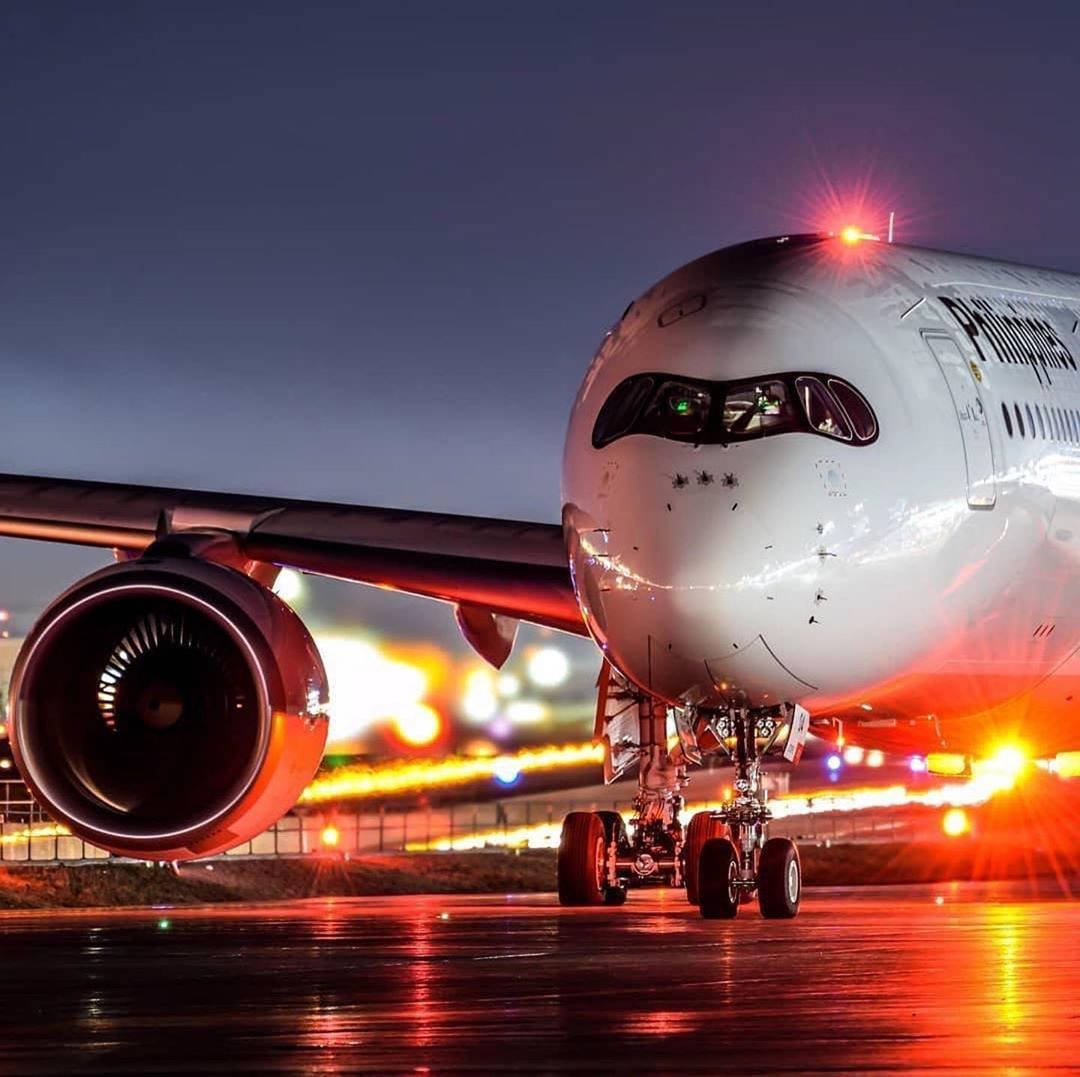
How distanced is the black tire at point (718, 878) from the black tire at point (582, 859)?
8.55ft

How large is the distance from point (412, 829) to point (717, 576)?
65.8ft

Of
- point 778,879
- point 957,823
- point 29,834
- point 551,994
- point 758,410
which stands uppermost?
point 758,410

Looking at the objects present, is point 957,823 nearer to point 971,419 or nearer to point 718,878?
point 971,419

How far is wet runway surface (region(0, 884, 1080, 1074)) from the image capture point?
30.0 ft

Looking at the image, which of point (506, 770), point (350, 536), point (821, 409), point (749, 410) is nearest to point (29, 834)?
point (506, 770)

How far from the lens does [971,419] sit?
17891 mm

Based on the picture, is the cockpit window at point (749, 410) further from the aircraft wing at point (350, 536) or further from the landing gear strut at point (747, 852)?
the aircraft wing at point (350, 536)

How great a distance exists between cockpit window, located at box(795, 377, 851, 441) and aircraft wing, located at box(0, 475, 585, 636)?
168 inches

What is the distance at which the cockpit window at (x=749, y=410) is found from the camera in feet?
54.9

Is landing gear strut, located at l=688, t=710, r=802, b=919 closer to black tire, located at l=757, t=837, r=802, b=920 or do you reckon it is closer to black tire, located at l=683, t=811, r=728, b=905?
black tire, located at l=757, t=837, r=802, b=920

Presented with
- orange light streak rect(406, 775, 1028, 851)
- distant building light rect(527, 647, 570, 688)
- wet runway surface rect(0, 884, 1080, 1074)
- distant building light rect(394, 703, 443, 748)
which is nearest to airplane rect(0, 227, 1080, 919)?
wet runway surface rect(0, 884, 1080, 1074)

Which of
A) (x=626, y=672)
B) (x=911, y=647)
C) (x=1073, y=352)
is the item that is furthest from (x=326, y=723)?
(x=1073, y=352)

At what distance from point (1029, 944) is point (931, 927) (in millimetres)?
2242

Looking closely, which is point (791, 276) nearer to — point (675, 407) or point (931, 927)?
point (675, 407)
